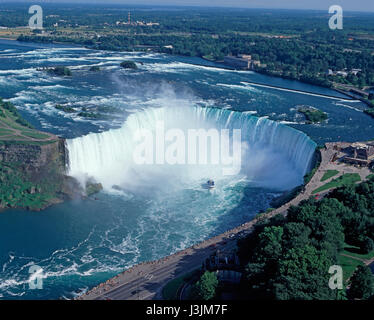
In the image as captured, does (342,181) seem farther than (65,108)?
No

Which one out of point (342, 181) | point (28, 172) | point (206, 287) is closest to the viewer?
point (206, 287)

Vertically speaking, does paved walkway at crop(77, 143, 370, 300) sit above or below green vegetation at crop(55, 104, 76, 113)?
below

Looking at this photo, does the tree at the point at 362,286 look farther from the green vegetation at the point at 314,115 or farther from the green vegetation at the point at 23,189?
the green vegetation at the point at 314,115

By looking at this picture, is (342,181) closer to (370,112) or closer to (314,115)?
(314,115)

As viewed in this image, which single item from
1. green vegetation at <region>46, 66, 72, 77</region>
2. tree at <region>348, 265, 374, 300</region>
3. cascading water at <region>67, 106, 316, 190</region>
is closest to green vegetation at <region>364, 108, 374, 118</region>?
cascading water at <region>67, 106, 316, 190</region>

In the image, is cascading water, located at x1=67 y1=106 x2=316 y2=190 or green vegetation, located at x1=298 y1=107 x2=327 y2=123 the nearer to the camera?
cascading water, located at x1=67 y1=106 x2=316 y2=190

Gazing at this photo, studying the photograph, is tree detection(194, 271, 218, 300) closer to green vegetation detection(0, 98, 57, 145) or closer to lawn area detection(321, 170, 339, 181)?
lawn area detection(321, 170, 339, 181)

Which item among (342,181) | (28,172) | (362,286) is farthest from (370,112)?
(28,172)
